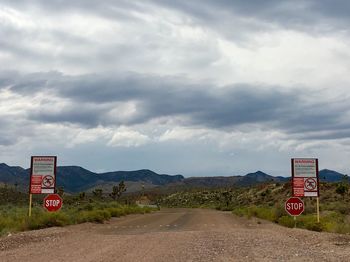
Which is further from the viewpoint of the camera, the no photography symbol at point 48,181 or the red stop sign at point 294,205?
the no photography symbol at point 48,181

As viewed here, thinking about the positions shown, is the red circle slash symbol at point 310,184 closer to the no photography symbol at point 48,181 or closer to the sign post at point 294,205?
the sign post at point 294,205

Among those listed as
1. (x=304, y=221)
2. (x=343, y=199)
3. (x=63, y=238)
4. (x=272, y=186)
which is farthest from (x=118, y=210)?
(x=272, y=186)

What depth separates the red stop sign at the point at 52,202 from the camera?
104ft

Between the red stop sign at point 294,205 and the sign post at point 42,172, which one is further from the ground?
the sign post at point 42,172

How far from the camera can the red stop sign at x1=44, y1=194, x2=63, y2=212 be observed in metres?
31.8

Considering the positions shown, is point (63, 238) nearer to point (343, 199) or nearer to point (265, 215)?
point (265, 215)

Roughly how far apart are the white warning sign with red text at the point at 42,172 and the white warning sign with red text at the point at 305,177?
1367 cm

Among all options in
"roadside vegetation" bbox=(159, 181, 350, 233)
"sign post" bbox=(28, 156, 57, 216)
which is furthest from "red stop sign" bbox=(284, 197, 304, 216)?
"sign post" bbox=(28, 156, 57, 216)

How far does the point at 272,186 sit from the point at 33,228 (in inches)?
2837

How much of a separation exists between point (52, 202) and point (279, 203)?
107 feet

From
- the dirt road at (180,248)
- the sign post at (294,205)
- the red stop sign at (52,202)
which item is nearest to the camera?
the dirt road at (180,248)

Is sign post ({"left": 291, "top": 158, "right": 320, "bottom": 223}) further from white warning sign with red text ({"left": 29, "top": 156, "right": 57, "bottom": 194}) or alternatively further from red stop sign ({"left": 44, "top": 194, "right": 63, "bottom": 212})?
white warning sign with red text ({"left": 29, "top": 156, "right": 57, "bottom": 194})

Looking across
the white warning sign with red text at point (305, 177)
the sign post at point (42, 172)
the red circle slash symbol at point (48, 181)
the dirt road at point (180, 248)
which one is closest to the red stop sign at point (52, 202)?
the sign post at point (42, 172)

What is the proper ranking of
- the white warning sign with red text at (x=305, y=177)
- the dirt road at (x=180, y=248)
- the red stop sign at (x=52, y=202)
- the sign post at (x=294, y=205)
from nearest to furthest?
the dirt road at (x=180, y=248) < the sign post at (x=294, y=205) < the white warning sign with red text at (x=305, y=177) < the red stop sign at (x=52, y=202)
